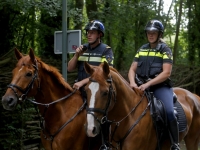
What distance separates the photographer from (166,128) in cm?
586

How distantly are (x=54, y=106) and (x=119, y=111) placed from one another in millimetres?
1099

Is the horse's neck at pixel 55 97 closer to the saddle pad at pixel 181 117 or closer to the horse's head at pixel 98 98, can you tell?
the horse's head at pixel 98 98

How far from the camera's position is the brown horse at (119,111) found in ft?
15.6

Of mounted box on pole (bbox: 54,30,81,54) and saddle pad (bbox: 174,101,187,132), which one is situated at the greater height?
mounted box on pole (bbox: 54,30,81,54)

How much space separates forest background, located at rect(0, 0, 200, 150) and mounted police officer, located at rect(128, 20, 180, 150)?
3921 mm

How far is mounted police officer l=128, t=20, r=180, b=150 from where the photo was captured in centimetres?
579

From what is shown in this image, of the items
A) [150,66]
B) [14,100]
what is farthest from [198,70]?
[14,100]

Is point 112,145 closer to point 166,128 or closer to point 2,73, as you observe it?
point 166,128

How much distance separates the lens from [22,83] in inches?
210

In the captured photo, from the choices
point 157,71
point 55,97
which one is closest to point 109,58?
point 157,71

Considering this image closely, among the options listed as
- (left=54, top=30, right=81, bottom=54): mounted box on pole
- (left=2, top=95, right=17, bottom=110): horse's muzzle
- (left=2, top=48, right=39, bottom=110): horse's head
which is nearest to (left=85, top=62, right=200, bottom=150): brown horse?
(left=2, top=48, right=39, bottom=110): horse's head

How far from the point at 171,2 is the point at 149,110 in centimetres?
2111

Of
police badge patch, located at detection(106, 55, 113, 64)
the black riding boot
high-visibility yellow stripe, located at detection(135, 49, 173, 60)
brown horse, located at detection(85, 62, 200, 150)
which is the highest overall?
high-visibility yellow stripe, located at detection(135, 49, 173, 60)

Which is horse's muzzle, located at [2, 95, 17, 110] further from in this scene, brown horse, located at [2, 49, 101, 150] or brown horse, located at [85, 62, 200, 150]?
brown horse, located at [85, 62, 200, 150]
